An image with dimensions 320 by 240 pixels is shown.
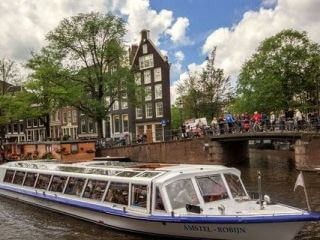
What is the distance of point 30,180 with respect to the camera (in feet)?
74.3

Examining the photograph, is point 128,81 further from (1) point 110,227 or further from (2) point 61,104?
(1) point 110,227

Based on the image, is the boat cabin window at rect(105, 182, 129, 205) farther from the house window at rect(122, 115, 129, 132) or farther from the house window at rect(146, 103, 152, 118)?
the house window at rect(122, 115, 129, 132)

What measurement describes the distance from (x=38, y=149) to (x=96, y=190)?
2805 cm

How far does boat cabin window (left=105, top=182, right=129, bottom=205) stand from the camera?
51.9ft

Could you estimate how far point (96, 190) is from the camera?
17.4m

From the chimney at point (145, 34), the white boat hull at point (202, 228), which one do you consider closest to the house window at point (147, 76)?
the chimney at point (145, 34)

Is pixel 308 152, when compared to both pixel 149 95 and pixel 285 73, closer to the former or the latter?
pixel 285 73

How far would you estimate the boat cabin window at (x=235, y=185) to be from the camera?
15.0 metres

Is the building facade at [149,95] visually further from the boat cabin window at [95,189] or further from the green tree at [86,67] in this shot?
the boat cabin window at [95,189]

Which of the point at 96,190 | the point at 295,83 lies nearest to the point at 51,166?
the point at 96,190

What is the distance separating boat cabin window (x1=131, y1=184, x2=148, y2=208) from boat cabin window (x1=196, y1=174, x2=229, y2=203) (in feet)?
5.62

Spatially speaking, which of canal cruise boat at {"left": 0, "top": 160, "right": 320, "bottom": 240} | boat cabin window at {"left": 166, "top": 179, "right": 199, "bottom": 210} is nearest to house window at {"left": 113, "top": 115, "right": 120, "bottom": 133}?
canal cruise boat at {"left": 0, "top": 160, "right": 320, "bottom": 240}

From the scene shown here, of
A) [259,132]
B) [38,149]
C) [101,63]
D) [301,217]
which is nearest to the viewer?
[301,217]

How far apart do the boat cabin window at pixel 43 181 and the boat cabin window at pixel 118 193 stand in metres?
5.33
